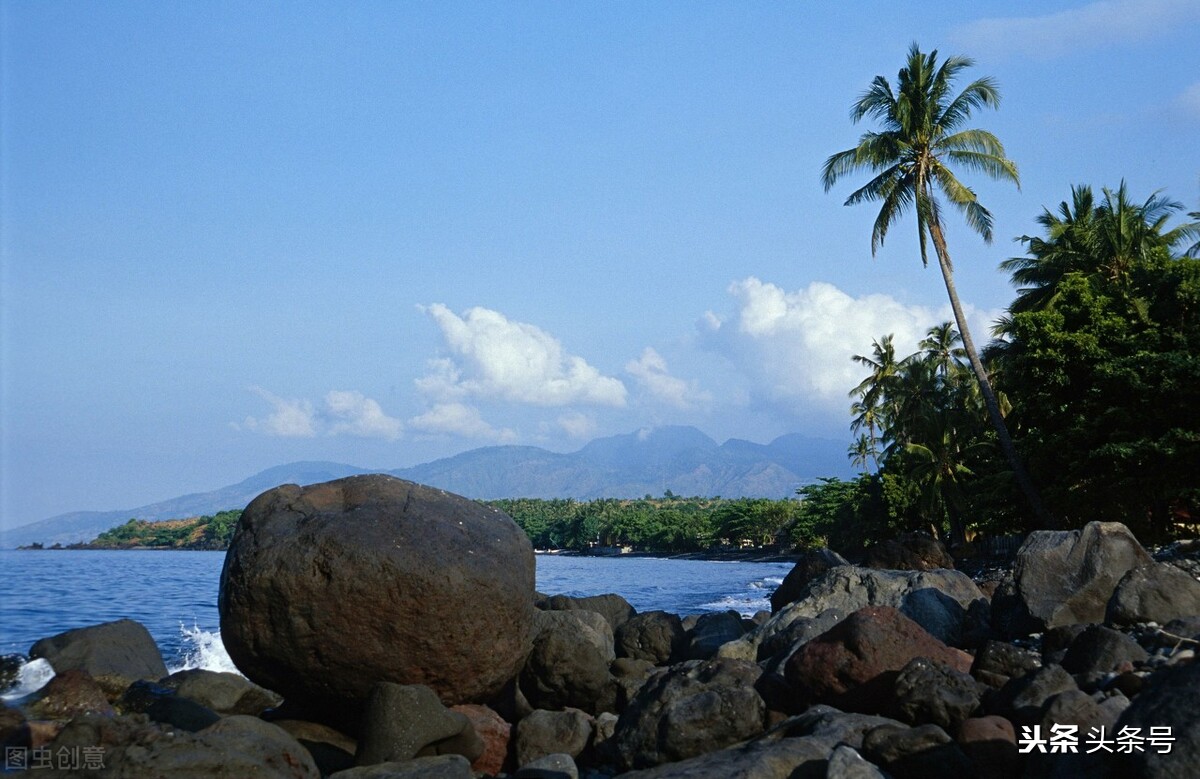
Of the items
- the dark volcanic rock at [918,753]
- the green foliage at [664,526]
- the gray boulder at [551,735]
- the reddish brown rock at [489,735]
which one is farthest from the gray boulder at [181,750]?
the green foliage at [664,526]

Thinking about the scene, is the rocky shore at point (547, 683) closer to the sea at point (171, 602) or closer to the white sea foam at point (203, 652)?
the sea at point (171, 602)

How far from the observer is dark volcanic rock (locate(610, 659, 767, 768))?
8.51 metres

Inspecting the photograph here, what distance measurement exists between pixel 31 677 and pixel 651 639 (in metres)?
9.15

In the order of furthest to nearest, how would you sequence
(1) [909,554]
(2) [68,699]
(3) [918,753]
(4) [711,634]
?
(1) [909,554] → (4) [711,634] → (2) [68,699] → (3) [918,753]

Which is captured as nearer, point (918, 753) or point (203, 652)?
point (918, 753)

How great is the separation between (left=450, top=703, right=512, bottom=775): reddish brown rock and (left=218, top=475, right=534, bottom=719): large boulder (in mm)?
211

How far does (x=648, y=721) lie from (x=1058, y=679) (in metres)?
3.61

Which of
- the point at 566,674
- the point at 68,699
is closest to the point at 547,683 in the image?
the point at 566,674

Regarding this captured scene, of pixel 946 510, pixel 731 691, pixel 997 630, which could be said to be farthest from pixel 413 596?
pixel 946 510

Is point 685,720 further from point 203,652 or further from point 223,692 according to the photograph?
point 203,652

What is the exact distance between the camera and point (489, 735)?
10117 mm

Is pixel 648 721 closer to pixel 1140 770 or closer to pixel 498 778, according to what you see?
pixel 498 778

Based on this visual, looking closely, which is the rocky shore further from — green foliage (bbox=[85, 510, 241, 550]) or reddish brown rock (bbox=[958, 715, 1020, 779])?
green foliage (bbox=[85, 510, 241, 550])

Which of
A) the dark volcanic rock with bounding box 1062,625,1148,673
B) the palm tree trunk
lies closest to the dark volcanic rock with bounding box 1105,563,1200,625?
the dark volcanic rock with bounding box 1062,625,1148,673
